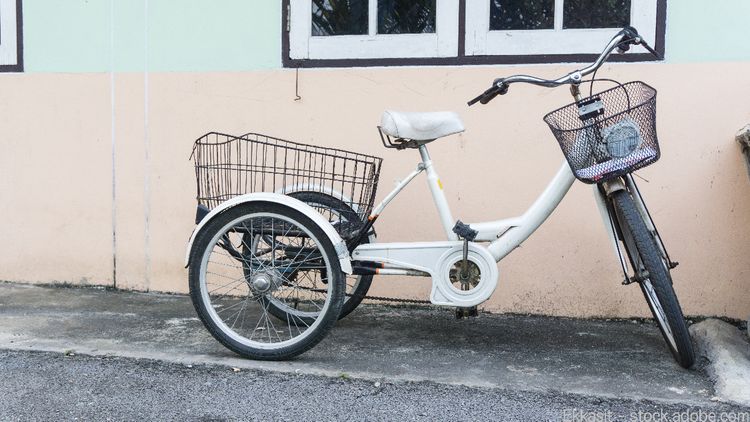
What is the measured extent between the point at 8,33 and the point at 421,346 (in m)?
3.40

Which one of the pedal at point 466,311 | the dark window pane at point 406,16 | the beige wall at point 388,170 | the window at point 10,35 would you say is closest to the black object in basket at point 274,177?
the beige wall at point 388,170

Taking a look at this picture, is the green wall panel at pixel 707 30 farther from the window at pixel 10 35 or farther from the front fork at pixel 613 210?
the window at pixel 10 35

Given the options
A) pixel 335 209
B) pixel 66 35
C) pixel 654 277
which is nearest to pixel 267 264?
pixel 335 209

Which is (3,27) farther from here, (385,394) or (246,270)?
(385,394)

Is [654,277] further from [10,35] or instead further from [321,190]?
[10,35]

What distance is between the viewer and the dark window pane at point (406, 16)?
13.7 feet

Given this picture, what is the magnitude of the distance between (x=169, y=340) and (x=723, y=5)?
3348 millimetres

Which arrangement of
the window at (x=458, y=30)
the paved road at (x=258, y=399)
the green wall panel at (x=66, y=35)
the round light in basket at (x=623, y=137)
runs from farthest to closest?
the green wall panel at (x=66, y=35)
the window at (x=458, y=30)
the round light in basket at (x=623, y=137)
the paved road at (x=258, y=399)

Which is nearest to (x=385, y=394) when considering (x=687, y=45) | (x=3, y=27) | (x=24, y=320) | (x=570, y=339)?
(x=570, y=339)

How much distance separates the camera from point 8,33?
4.70 meters

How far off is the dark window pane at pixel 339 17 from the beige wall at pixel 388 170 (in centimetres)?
27

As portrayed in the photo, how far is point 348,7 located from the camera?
4.29 meters

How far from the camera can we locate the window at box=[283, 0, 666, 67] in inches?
156

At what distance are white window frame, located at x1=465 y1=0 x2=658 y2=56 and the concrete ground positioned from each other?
1.50m
